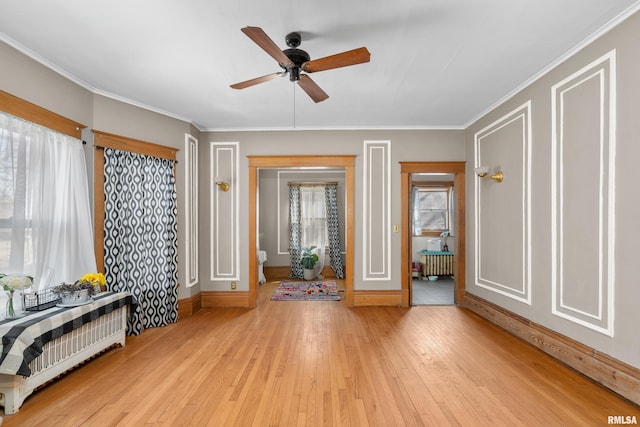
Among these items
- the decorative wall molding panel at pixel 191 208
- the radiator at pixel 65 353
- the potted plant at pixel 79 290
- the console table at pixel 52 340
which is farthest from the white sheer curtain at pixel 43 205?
the decorative wall molding panel at pixel 191 208

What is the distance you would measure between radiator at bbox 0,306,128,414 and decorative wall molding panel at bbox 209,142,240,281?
4.68 feet

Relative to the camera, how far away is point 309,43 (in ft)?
7.61

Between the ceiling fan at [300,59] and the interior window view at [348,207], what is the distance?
2 cm

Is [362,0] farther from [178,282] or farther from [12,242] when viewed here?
[178,282]

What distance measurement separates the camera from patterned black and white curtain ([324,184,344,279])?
6707 millimetres

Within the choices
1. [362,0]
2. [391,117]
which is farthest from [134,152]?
[391,117]

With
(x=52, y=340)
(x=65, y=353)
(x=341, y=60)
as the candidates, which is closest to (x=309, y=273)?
(x=65, y=353)

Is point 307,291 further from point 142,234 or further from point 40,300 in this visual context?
point 40,300

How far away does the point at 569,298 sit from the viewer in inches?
101

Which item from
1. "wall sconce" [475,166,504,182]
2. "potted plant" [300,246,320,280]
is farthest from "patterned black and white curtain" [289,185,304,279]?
"wall sconce" [475,166,504,182]

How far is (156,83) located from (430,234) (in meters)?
6.17

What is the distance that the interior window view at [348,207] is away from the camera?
2.03 meters

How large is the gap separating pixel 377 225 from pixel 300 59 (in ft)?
9.24

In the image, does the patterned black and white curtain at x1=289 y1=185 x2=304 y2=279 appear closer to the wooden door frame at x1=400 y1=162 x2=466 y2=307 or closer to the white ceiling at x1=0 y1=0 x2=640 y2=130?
the wooden door frame at x1=400 y1=162 x2=466 y2=307
